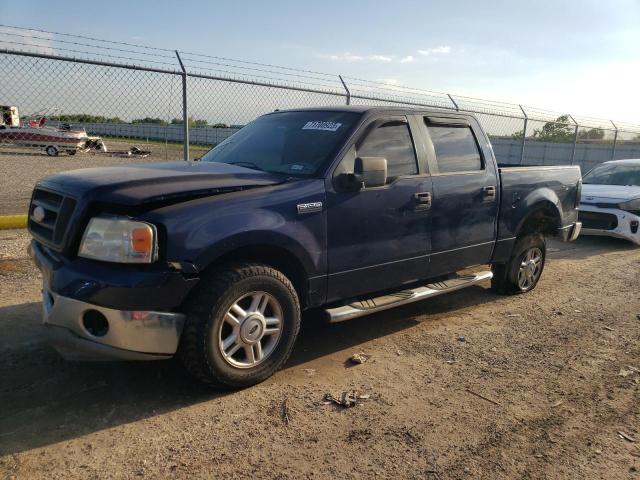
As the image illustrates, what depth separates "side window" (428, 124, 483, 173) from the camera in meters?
4.67

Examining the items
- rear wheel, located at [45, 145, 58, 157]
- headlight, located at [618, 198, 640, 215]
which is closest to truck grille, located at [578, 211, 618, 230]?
headlight, located at [618, 198, 640, 215]

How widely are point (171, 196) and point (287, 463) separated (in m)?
1.67

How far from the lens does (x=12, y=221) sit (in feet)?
23.5

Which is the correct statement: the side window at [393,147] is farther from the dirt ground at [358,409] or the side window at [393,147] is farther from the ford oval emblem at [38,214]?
the ford oval emblem at [38,214]

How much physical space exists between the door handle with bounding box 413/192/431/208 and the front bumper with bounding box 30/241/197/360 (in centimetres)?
209

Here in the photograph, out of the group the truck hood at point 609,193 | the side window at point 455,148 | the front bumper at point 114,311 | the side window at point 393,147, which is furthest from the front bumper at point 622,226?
the front bumper at point 114,311

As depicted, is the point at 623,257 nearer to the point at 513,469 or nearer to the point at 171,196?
the point at 513,469

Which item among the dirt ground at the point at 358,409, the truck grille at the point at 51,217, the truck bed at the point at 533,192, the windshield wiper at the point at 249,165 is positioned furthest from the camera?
the truck bed at the point at 533,192

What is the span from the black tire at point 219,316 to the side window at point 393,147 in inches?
51.5

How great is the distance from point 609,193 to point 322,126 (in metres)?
6.99

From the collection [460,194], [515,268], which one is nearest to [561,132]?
[515,268]

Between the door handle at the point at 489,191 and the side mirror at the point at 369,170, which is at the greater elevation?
the side mirror at the point at 369,170

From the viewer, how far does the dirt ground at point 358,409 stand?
271cm

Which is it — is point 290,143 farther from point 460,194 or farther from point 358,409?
point 358,409
